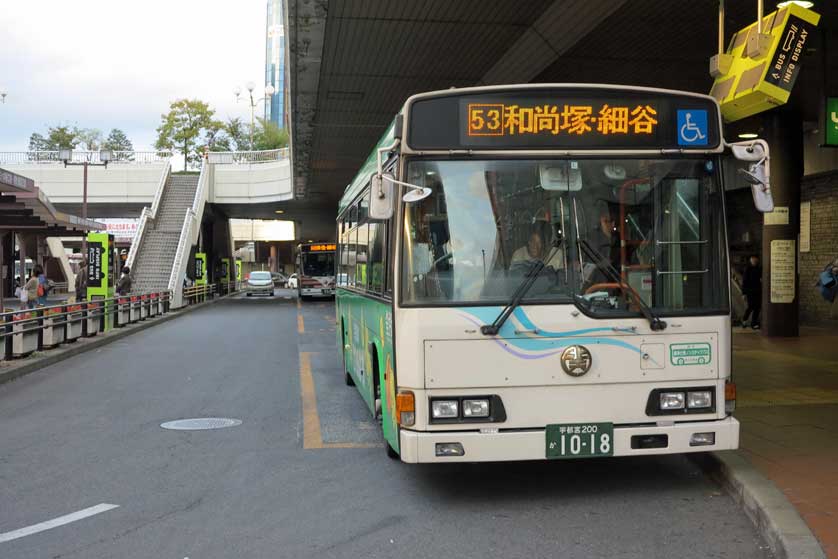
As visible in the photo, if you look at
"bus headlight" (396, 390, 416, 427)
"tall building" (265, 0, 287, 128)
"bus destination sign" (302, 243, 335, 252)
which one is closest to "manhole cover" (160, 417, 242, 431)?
"bus headlight" (396, 390, 416, 427)

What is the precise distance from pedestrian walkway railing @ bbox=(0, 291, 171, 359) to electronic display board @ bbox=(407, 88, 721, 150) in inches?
425

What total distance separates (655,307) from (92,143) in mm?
95764

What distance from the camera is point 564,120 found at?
21.0 ft

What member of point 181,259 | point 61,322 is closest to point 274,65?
point 181,259

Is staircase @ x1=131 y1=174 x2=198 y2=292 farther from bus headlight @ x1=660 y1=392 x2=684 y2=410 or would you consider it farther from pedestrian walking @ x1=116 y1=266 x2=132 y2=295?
bus headlight @ x1=660 y1=392 x2=684 y2=410

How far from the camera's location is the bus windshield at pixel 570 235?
6.15 metres

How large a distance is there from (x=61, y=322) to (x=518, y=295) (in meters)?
14.8

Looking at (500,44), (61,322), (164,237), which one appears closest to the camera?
(500,44)

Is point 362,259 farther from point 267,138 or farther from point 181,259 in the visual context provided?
point 267,138

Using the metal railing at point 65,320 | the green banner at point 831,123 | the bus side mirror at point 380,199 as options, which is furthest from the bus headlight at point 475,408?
the metal railing at point 65,320

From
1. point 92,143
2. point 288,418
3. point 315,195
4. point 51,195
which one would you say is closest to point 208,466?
point 288,418

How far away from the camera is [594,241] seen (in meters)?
6.18

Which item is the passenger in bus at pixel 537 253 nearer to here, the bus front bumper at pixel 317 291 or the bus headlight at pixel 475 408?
the bus headlight at pixel 475 408

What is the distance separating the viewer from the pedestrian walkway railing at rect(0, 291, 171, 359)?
595 inches
